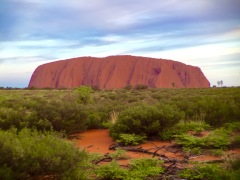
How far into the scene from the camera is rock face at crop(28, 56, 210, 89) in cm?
11438

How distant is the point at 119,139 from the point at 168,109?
2.00 meters

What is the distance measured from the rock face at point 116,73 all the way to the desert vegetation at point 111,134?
98.4 meters

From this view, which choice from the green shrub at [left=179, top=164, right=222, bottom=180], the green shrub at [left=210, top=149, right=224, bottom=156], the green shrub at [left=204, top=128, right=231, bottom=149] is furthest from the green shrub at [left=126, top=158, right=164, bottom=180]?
the green shrub at [left=204, top=128, right=231, bottom=149]

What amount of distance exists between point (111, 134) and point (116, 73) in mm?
105643

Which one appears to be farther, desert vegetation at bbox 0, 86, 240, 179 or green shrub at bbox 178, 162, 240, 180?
green shrub at bbox 178, 162, 240, 180

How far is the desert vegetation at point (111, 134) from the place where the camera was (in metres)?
5.13

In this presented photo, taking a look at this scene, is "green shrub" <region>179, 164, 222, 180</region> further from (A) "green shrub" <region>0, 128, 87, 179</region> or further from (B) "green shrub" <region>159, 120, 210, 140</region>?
(B) "green shrub" <region>159, 120, 210, 140</region>

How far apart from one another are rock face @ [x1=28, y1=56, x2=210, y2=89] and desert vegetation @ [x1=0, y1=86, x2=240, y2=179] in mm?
98418

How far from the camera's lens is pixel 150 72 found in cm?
11706

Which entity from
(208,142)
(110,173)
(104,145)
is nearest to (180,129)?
(208,142)

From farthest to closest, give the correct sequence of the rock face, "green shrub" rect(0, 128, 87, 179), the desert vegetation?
the rock face, the desert vegetation, "green shrub" rect(0, 128, 87, 179)

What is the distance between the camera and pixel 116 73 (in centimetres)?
11525

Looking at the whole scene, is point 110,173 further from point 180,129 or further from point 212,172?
point 180,129

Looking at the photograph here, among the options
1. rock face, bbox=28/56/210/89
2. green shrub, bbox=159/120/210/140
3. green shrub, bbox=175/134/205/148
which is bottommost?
green shrub, bbox=175/134/205/148
